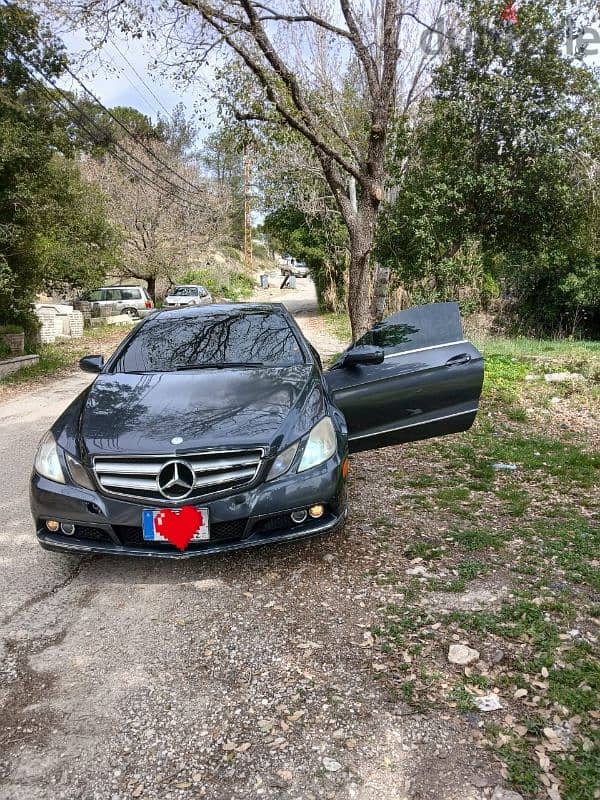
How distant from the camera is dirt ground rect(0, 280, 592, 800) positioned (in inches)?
83.1

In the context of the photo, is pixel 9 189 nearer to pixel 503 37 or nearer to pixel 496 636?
pixel 503 37

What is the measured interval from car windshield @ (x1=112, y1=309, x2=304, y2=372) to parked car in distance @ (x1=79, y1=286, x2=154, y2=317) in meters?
21.0

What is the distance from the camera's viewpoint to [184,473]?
10.5ft

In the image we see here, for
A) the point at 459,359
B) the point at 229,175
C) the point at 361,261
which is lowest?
the point at 459,359

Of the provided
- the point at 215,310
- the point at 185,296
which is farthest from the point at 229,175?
the point at 215,310

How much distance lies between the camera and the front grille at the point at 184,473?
125 inches

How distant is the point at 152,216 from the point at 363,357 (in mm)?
25856

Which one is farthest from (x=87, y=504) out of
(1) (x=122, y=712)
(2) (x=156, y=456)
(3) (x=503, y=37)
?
(3) (x=503, y=37)

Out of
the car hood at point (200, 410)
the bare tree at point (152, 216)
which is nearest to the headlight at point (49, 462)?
the car hood at point (200, 410)

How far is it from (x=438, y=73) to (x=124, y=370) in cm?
950

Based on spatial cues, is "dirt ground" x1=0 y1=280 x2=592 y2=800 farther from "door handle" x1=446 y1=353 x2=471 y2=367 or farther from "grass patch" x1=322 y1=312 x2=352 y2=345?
"grass patch" x1=322 y1=312 x2=352 y2=345

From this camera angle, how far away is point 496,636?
9.41 feet

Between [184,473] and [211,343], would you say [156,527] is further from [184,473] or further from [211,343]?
[211,343]

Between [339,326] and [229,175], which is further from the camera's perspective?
[229,175]
